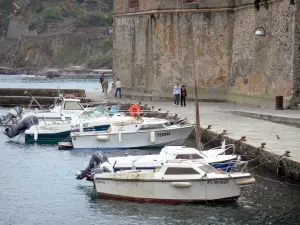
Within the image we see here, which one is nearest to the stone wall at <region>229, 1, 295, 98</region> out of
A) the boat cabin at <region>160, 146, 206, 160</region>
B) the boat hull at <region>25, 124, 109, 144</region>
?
the boat hull at <region>25, 124, 109, 144</region>

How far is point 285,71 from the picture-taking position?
3519 centimetres

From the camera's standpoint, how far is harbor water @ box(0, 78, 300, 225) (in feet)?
68.6

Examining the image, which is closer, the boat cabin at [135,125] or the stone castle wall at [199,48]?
the boat cabin at [135,125]

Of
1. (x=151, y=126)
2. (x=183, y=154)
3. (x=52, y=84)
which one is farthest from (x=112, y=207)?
(x=52, y=84)

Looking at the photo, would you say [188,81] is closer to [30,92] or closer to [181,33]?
[181,33]

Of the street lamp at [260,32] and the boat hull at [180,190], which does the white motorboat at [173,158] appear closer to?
the boat hull at [180,190]

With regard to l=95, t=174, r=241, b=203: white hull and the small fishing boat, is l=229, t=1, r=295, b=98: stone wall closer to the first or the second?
the small fishing boat

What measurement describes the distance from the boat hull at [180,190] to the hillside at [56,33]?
13265 centimetres

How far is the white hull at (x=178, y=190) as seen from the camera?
72.4 ft

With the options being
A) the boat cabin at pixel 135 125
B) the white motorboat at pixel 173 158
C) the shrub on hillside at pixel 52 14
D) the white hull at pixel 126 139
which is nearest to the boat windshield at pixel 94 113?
the boat cabin at pixel 135 125

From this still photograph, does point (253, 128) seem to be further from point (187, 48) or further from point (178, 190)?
point (187, 48)

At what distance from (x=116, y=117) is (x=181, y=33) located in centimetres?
998

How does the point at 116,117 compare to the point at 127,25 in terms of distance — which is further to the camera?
the point at 127,25

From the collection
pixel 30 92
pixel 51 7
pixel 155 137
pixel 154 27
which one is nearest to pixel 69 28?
pixel 51 7
